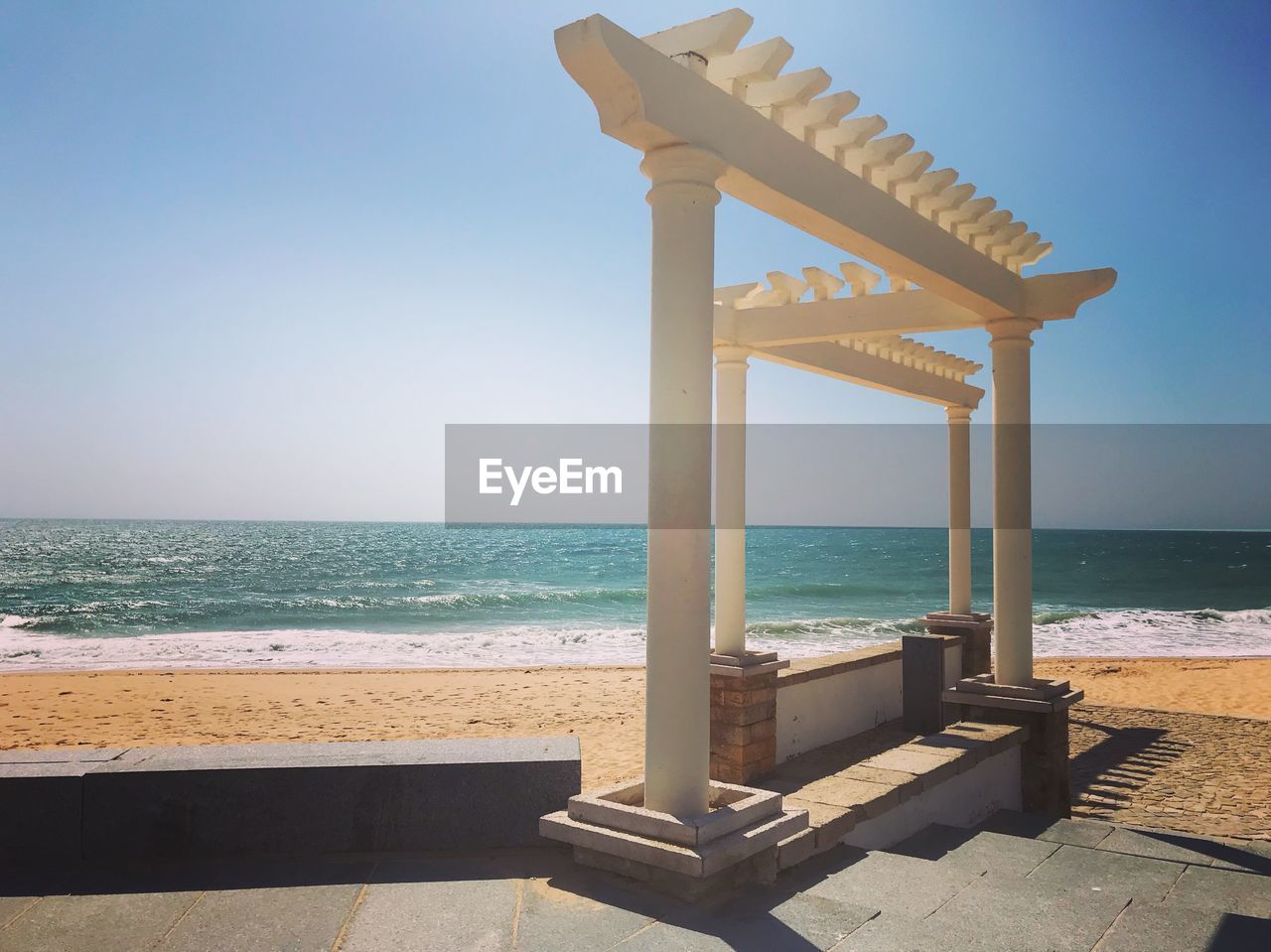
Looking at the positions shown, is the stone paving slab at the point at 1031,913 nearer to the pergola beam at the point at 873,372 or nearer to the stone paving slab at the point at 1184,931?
the stone paving slab at the point at 1184,931

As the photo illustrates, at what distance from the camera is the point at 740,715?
6.10 m

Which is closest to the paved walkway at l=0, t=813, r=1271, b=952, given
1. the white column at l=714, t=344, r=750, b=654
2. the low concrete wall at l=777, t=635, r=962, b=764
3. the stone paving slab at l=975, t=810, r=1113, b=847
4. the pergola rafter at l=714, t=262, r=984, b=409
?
the stone paving slab at l=975, t=810, r=1113, b=847

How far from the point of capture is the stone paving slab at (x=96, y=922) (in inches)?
102

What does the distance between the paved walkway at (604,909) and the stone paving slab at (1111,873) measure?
1cm

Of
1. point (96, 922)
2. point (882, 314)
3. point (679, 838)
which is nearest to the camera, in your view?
point (96, 922)

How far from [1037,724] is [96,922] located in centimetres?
538

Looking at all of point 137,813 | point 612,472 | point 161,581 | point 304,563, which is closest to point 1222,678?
point 612,472

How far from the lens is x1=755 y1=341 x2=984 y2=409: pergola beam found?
685cm

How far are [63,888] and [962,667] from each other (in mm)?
7561

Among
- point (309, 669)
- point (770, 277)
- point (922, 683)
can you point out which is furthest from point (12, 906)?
point (309, 669)

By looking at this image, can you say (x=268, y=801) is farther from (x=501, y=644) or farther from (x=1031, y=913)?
(x=501, y=644)

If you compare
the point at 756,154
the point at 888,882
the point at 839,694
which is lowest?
the point at 839,694

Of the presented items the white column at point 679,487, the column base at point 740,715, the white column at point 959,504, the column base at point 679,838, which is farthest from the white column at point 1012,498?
the white column at point 679,487

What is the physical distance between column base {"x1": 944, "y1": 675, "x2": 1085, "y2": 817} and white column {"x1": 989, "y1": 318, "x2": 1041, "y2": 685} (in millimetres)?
114
